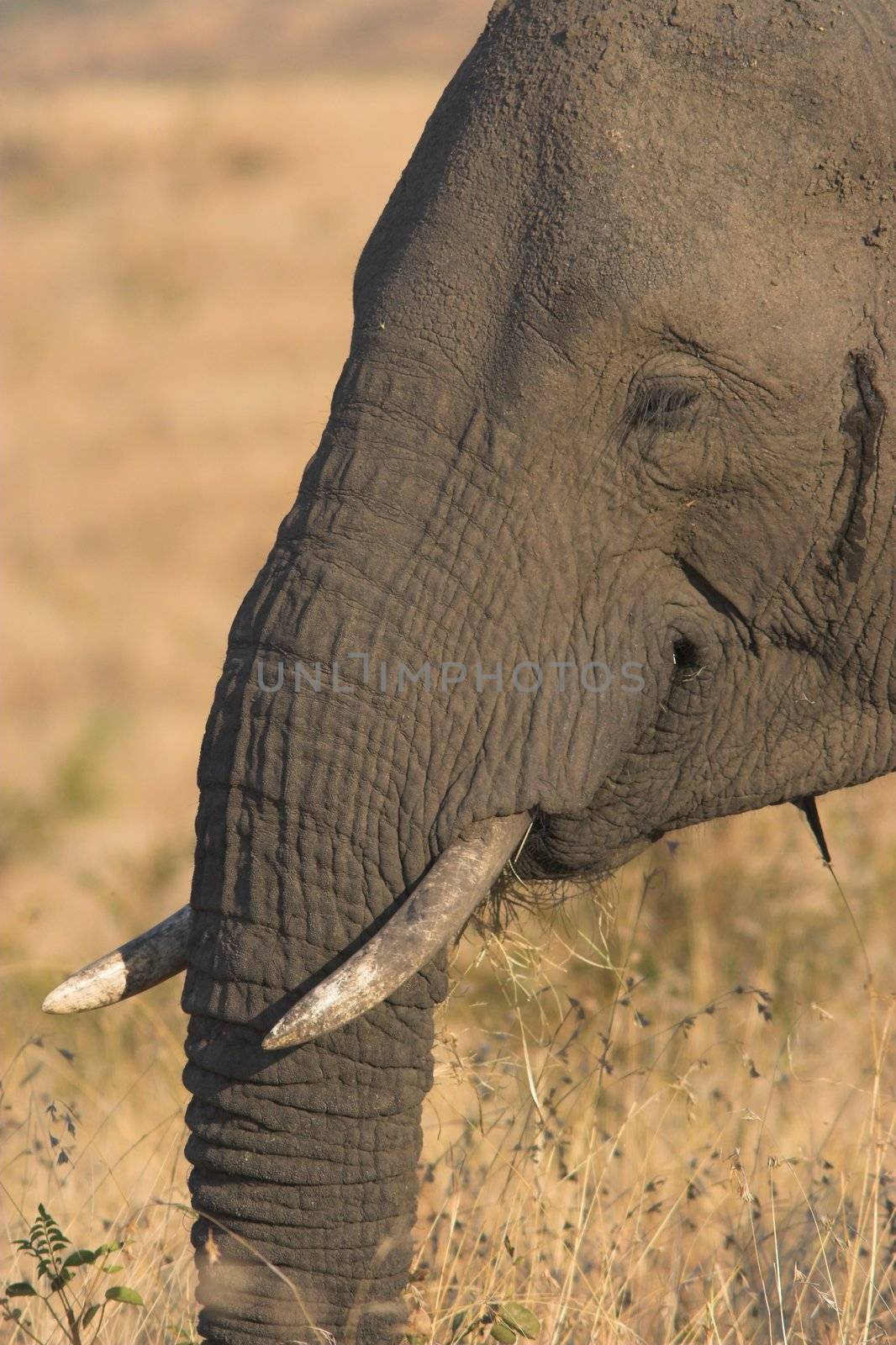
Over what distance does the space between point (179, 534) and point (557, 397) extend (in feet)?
53.9

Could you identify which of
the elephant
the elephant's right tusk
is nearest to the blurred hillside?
the elephant

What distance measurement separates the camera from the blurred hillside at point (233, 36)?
54.9m

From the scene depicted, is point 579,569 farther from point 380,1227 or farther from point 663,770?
point 380,1227

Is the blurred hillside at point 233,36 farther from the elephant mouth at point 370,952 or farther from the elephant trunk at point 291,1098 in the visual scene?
the elephant trunk at point 291,1098

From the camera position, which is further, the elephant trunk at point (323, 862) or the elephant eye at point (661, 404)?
the elephant eye at point (661, 404)

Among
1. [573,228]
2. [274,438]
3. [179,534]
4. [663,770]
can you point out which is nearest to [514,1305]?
[663,770]

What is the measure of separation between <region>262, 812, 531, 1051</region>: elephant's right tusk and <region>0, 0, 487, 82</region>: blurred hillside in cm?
5081

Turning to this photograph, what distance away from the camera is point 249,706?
302 cm

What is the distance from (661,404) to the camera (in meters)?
3.10

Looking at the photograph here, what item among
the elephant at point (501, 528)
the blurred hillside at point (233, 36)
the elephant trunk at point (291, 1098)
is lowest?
the elephant trunk at point (291, 1098)

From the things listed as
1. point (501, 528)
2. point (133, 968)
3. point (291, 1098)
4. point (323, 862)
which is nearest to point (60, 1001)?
point (133, 968)

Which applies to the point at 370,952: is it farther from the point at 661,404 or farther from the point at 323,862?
the point at 661,404

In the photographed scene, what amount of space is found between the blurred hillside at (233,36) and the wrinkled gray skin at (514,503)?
165ft

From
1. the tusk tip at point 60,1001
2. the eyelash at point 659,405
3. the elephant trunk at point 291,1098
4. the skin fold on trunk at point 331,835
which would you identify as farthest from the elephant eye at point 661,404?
the tusk tip at point 60,1001
